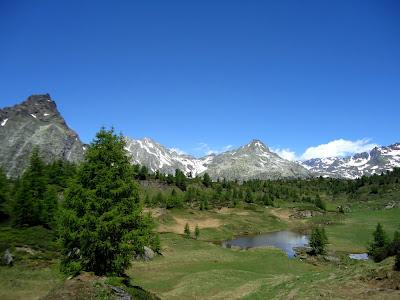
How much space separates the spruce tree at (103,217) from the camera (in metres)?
30.0

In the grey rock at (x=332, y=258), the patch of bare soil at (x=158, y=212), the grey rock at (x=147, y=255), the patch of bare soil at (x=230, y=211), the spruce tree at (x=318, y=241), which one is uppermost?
the patch of bare soil at (x=230, y=211)

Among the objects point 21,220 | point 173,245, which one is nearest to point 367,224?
point 173,245

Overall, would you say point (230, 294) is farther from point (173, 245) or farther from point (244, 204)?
point (244, 204)

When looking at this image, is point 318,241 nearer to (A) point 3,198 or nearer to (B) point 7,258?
(B) point 7,258

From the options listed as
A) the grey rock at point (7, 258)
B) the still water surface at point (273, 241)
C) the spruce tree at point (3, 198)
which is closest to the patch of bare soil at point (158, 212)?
the still water surface at point (273, 241)

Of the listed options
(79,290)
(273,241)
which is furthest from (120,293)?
(273,241)

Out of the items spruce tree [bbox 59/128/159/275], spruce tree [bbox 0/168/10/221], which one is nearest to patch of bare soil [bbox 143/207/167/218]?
spruce tree [bbox 0/168/10/221]

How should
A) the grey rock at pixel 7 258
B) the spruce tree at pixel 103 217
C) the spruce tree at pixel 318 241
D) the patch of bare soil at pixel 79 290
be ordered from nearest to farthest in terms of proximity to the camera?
the patch of bare soil at pixel 79 290 → the spruce tree at pixel 103 217 → the grey rock at pixel 7 258 → the spruce tree at pixel 318 241

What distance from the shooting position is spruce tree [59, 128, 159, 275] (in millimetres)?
29984

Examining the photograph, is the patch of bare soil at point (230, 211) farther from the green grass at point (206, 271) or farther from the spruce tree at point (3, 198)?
the spruce tree at point (3, 198)

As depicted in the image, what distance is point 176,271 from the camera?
54094mm

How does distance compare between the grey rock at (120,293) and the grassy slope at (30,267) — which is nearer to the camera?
the grey rock at (120,293)

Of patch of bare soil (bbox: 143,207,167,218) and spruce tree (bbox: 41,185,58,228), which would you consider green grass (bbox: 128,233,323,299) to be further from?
patch of bare soil (bbox: 143,207,167,218)

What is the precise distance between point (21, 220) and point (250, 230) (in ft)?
300
